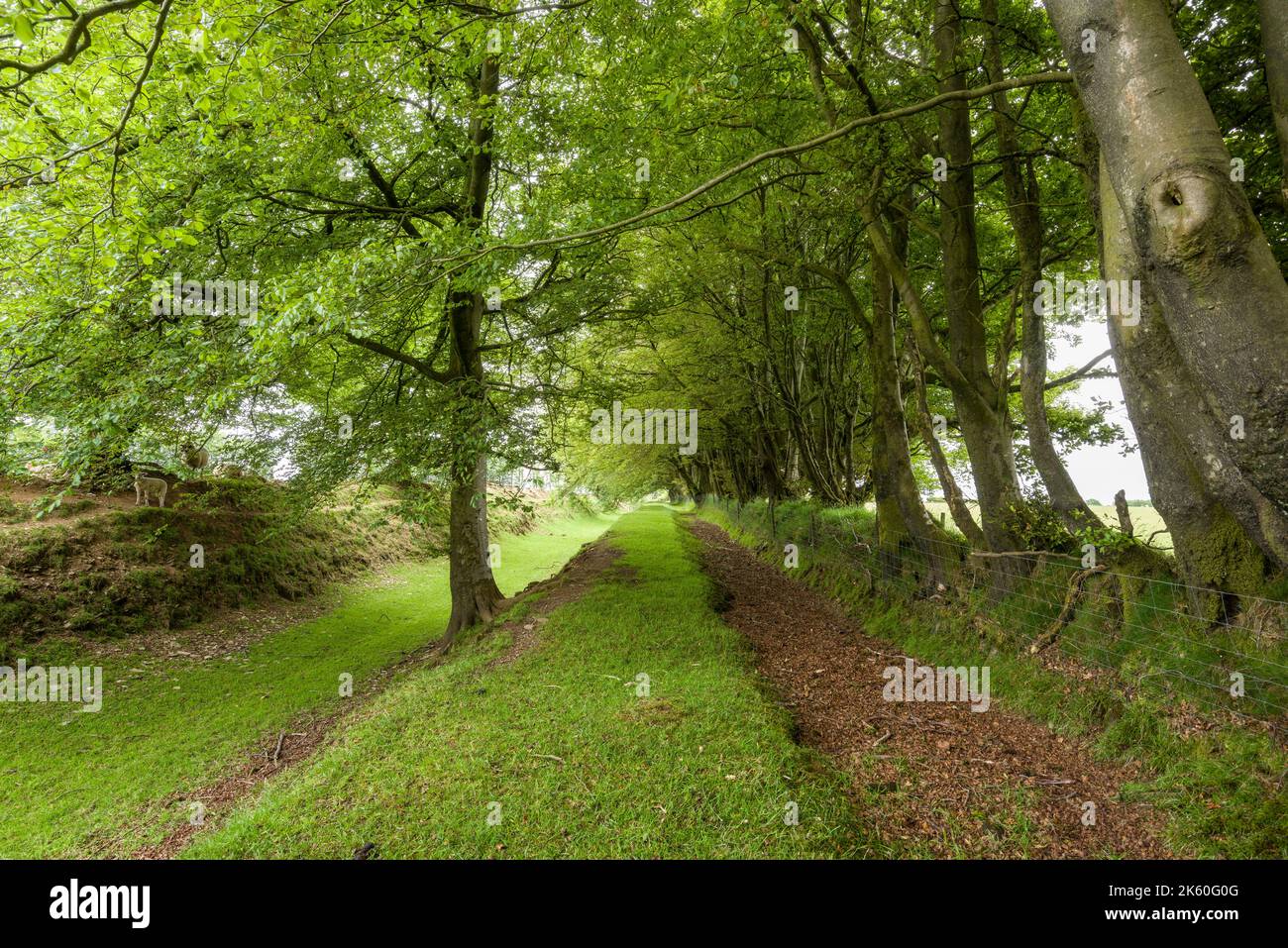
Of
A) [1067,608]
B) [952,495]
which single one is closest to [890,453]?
[952,495]

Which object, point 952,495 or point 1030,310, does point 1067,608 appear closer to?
point 952,495

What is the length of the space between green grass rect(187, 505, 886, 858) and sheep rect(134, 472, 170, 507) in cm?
899

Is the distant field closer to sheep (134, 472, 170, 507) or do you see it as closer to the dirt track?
the dirt track

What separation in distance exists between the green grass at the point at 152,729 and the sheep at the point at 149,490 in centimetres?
410

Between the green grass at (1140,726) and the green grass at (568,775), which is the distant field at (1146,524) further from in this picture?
the green grass at (568,775)

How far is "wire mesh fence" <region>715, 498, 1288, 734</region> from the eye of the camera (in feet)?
12.7

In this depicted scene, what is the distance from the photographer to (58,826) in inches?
210

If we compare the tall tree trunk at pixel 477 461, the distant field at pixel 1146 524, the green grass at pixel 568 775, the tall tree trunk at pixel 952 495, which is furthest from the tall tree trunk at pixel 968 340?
the tall tree trunk at pixel 477 461

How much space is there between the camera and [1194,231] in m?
2.23

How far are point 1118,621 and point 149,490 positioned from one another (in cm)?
1713

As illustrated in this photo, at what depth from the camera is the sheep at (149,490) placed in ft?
40.0

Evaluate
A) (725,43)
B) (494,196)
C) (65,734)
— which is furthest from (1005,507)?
(65,734)
